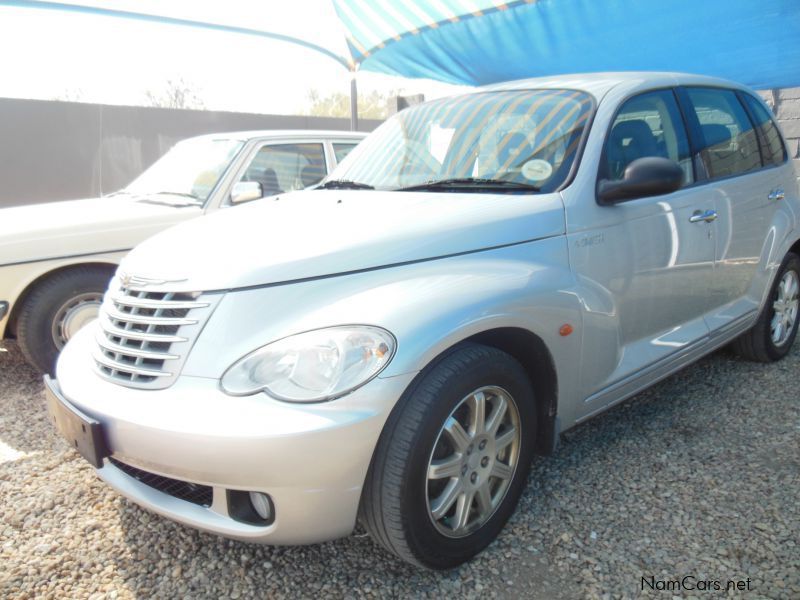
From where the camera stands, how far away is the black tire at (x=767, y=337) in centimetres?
384

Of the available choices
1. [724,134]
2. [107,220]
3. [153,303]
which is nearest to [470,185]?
[153,303]

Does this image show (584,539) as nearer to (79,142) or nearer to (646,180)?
(646,180)

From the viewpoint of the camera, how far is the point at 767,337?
3.90 m

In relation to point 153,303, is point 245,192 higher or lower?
lower

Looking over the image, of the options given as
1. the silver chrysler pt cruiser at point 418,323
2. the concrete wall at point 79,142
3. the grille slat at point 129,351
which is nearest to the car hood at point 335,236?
the silver chrysler pt cruiser at point 418,323

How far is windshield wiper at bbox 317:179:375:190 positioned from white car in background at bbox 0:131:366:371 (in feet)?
4.59

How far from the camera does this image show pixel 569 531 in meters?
2.33

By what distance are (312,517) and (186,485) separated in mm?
459

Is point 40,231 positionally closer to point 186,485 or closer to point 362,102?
point 186,485

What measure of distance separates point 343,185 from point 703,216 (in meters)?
1.78

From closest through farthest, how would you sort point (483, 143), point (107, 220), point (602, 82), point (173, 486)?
point (173, 486), point (483, 143), point (602, 82), point (107, 220)

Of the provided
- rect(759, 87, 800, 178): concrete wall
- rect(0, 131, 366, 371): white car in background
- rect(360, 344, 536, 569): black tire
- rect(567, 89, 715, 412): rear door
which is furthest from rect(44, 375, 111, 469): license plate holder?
rect(759, 87, 800, 178): concrete wall

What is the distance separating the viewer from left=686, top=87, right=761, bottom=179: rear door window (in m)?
3.21

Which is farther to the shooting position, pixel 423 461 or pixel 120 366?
pixel 120 366
